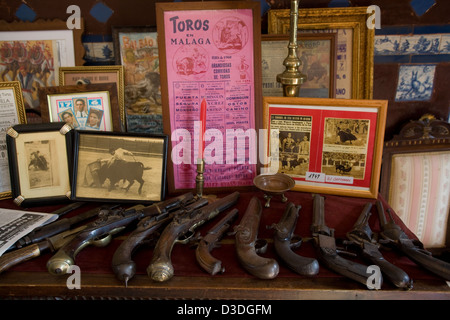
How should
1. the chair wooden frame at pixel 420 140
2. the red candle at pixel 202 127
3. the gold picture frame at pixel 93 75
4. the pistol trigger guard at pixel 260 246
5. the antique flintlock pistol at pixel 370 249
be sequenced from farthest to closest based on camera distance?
the chair wooden frame at pixel 420 140 → the gold picture frame at pixel 93 75 → the red candle at pixel 202 127 → the pistol trigger guard at pixel 260 246 → the antique flintlock pistol at pixel 370 249

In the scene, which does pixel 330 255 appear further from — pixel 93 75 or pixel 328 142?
pixel 93 75

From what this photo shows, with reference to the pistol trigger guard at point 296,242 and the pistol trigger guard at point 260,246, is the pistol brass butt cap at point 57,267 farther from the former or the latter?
the pistol trigger guard at point 296,242

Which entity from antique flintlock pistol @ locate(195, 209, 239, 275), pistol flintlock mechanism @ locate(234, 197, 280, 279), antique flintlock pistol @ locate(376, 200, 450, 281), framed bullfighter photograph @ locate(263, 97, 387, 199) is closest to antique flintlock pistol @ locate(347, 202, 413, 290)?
antique flintlock pistol @ locate(376, 200, 450, 281)

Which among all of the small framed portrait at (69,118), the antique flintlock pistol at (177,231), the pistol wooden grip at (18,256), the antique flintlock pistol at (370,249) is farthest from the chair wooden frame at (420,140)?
the pistol wooden grip at (18,256)

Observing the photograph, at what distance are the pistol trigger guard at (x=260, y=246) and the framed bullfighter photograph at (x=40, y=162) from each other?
0.72 meters

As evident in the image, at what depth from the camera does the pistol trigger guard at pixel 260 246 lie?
102 centimetres

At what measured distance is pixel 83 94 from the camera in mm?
1351

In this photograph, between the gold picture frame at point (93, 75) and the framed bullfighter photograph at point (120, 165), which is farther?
the gold picture frame at point (93, 75)

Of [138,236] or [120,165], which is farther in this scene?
[120,165]

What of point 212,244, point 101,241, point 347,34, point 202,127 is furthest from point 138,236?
point 347,34

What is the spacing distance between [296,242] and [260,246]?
11 cm

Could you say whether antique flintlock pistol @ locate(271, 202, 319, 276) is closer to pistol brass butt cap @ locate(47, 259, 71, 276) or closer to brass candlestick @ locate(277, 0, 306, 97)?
brass candlestick @ locate(277, 0, 306, 97)

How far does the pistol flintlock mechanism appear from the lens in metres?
0.92
